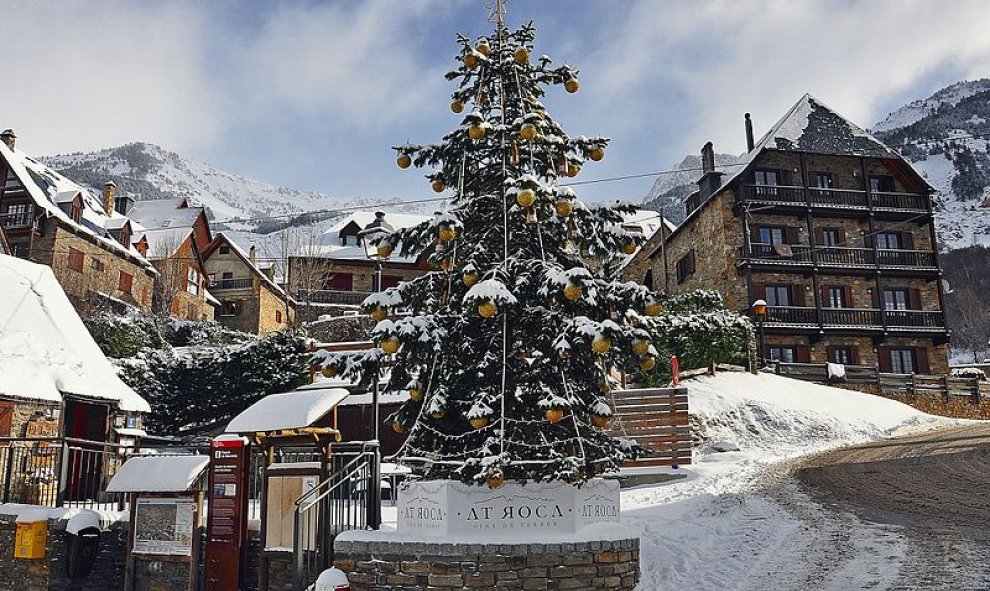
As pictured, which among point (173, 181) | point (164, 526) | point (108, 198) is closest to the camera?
point (164, 526)

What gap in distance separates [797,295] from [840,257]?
108 inches

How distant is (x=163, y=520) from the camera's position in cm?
1072

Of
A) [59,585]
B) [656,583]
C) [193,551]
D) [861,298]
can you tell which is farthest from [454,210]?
[861,298]

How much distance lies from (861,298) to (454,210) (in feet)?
96.9

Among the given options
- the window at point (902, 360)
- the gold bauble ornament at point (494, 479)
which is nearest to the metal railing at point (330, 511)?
the gold bauble ornament at point (494, 479)

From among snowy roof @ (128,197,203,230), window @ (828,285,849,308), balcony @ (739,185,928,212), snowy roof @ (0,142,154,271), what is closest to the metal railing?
balcony @ (739,185,928,212)

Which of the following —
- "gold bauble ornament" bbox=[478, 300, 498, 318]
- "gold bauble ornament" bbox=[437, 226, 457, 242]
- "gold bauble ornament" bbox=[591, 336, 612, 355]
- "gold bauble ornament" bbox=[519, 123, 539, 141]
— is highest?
"gold bauble ornament" bbox=[519, 123, 539, 141]

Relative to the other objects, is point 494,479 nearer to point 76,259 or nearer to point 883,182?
point 76,259

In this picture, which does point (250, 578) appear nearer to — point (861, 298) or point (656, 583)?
point (656, 583)

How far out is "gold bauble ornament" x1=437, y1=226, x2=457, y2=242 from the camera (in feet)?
29.2

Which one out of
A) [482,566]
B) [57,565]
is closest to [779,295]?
[482,566]

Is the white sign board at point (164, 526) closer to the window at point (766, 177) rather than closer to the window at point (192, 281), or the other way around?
the window at point (766, 177)

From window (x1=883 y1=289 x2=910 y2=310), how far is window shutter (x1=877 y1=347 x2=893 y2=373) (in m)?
2.04

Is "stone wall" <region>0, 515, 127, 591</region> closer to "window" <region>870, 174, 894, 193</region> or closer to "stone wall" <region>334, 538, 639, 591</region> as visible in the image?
"stone wall" <region>334, 538, 639, 591</region>
